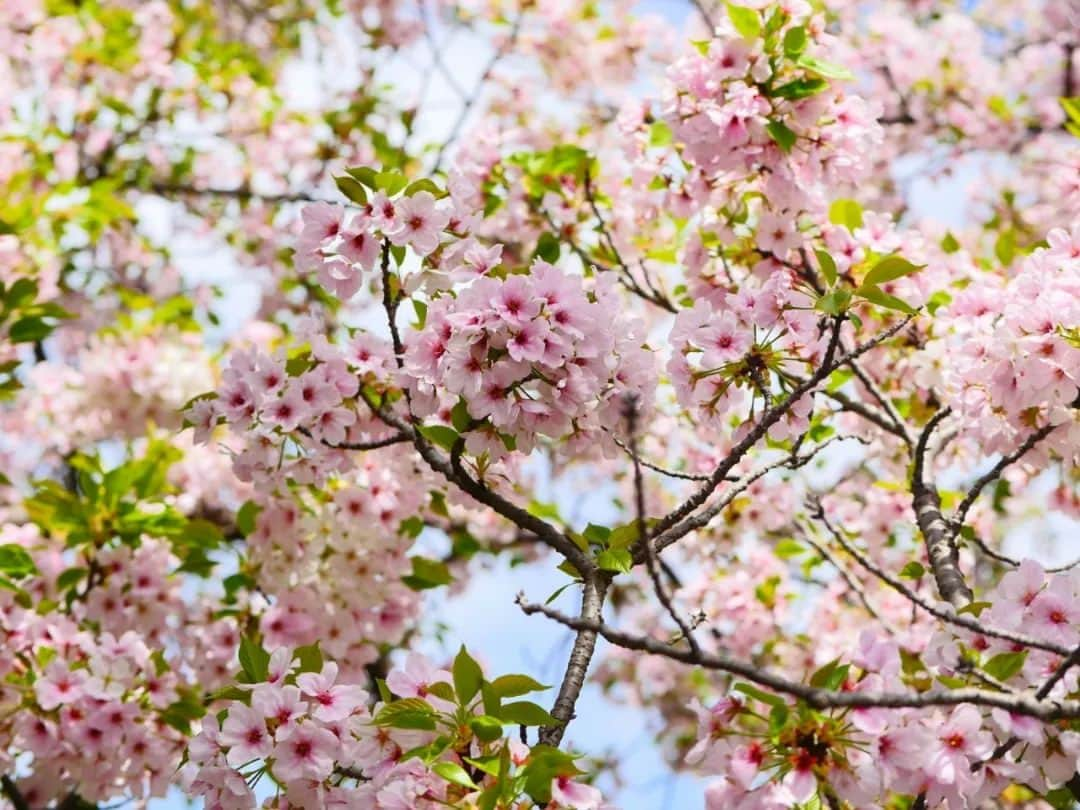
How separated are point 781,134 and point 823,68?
21cm

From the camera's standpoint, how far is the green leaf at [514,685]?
212 cm

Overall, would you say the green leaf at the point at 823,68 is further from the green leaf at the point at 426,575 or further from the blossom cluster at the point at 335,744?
the green leaf at the point at 426,575

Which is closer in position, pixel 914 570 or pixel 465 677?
pixel 465 677

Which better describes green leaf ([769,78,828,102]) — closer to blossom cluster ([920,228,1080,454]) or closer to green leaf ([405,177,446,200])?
blossom cluster ([920,228,1080,454])

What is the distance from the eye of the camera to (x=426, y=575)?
4000mm

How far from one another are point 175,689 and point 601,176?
246cm

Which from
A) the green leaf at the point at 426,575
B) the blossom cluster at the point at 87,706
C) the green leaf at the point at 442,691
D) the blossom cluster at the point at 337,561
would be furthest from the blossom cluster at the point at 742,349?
the blossom cluster at the point at 87,706

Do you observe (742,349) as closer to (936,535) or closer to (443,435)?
(443,435)

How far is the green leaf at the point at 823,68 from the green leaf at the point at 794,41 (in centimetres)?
3

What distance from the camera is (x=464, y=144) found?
166 inches

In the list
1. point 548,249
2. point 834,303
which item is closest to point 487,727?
point 834,303

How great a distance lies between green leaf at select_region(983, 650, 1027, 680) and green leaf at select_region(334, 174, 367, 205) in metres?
1.72

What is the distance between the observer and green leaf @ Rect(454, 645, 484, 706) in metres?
2.11

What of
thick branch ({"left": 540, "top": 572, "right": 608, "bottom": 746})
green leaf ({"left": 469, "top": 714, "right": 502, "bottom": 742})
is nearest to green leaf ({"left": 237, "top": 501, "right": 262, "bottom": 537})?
thick branch ({"left": 540, "top": 572, "right": 608, "bottom": 746})
